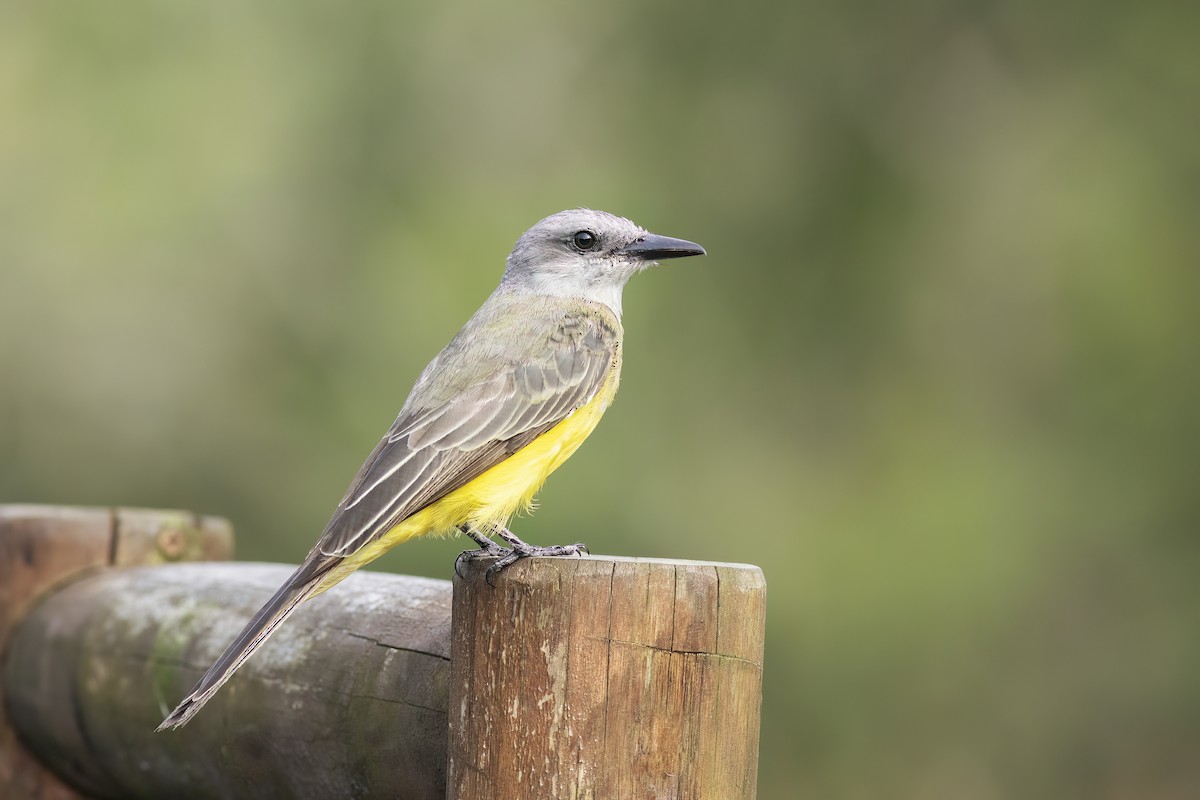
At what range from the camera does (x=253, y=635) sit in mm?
2854

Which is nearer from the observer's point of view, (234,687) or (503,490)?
(234,687)

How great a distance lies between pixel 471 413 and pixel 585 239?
44.0 inches

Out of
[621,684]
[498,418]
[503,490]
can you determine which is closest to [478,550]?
[503,490]

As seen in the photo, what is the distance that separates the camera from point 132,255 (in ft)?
31.9

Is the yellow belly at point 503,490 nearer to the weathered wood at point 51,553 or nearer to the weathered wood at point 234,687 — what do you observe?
the weathered wood at point 234,687

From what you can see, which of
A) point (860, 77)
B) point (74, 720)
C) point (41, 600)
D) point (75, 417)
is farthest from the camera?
point (860, 77)

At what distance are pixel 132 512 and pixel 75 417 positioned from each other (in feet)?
18.5

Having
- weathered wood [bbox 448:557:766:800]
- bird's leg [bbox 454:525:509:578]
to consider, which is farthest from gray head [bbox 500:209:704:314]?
weathered wood [bbox 448:557:766:800]

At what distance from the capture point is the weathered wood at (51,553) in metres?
4.34

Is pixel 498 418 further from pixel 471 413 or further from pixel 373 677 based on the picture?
pixel 373 677

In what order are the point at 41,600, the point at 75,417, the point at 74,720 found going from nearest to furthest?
the point at 74,720 < the point at 41,600 < the point at 75,417

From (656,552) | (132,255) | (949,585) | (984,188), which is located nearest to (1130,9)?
(984,188)

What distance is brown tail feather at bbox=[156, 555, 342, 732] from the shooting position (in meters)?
2.74

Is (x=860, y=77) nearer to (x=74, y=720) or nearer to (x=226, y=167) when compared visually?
(x=226, y=167)
